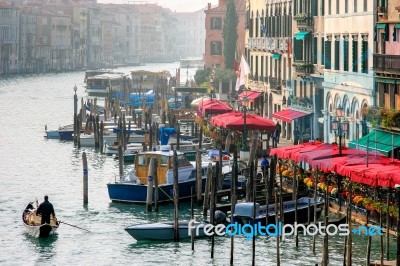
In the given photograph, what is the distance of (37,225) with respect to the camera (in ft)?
136

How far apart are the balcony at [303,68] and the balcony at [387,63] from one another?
42.2 ft

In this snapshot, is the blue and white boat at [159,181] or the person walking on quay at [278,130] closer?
the blue and white boat at [159,181]

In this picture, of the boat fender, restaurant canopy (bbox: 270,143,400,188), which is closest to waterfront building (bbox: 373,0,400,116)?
restaurant canopy (bbox: 270,143,400,188)

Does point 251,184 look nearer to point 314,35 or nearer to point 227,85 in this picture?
point 314,35

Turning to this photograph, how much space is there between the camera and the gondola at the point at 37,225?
41.4 metres

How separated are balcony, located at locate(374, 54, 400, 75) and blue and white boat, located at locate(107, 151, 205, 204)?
7.59 meters

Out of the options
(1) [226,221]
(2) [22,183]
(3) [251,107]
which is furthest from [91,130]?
(1) [226,221]

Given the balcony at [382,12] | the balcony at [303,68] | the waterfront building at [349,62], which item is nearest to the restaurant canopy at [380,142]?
the waterfront building at [349,62]

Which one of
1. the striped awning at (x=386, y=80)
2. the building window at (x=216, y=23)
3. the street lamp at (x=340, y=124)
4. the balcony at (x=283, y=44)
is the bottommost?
the street lamp at (x=340, y=124)

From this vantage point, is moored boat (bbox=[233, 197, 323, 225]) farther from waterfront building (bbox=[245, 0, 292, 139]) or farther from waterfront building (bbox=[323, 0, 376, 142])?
waterfront building (bbox=[245, 0, 292, 139])

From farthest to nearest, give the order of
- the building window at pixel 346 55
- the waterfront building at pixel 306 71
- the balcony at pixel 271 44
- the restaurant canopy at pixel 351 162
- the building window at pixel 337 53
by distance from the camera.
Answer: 1. the balcony at pixel 271 44
2. the waterfront building at pixel 306 71
3. the building window at pixel 337 53
4. the building window at pixel 346 55
5. the restaurant canopy at pixel 351 162

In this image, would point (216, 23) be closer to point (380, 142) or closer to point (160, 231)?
point (380, 142)

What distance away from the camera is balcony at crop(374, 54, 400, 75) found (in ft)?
151

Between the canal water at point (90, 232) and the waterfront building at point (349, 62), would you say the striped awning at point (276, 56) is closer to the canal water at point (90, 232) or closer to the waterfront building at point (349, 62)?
the canal water at point (90, 232)
